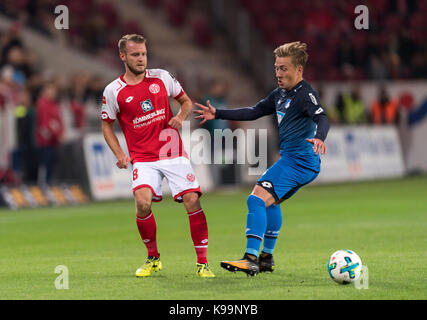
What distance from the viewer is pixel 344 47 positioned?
91.4ft

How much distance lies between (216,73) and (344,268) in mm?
22462

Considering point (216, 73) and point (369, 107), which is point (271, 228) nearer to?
point (369, 107)

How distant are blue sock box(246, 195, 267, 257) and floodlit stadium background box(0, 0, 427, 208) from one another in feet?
35.7

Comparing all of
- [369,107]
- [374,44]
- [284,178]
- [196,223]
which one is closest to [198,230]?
[196,223]

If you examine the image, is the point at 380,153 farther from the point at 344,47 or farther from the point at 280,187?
the point at 280,187

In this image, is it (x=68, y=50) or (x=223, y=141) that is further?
(x=68, y=50)

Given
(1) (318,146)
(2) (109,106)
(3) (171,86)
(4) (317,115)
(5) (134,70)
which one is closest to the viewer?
(1) (318,146)

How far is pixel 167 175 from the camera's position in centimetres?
857

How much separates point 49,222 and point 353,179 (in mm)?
12017

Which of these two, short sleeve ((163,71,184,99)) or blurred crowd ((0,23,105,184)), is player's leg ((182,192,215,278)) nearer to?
short sleeve ((163,71,184,99))

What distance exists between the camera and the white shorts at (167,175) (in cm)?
848

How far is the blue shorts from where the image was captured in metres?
8.41

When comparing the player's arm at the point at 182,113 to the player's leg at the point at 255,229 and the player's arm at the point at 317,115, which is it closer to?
the player's leg at the point at 255,229
